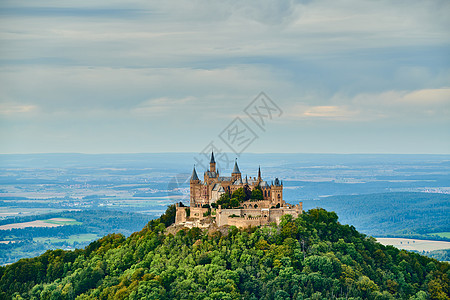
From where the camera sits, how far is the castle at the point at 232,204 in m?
87.7

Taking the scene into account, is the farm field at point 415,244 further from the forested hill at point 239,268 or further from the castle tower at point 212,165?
the castle tower at point 212,165

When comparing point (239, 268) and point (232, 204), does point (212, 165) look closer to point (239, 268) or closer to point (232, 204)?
point (232, 204)

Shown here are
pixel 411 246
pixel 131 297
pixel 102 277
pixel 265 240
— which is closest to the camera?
pixel 131 297

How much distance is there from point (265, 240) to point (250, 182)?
10681 mm

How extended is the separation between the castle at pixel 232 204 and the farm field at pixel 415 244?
9921 centimetres

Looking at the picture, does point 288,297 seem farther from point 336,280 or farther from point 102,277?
point 102,277

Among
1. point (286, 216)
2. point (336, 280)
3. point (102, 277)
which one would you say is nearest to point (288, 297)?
point (336, 280)

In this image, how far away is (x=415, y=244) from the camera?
189 metres

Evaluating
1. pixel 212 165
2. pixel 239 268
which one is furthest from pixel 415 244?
pixel 239 268

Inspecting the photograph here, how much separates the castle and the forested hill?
157 cm

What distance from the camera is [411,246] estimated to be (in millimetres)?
183500

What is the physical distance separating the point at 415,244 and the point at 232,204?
11654cm

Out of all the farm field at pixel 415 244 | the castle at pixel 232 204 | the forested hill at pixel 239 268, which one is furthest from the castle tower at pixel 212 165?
the farm field at pixel 415 244

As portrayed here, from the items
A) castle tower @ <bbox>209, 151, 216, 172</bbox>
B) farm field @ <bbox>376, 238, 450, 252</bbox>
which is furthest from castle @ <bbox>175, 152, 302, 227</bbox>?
farm field @ <bbox>376, 238, 450, 252</bbox>
